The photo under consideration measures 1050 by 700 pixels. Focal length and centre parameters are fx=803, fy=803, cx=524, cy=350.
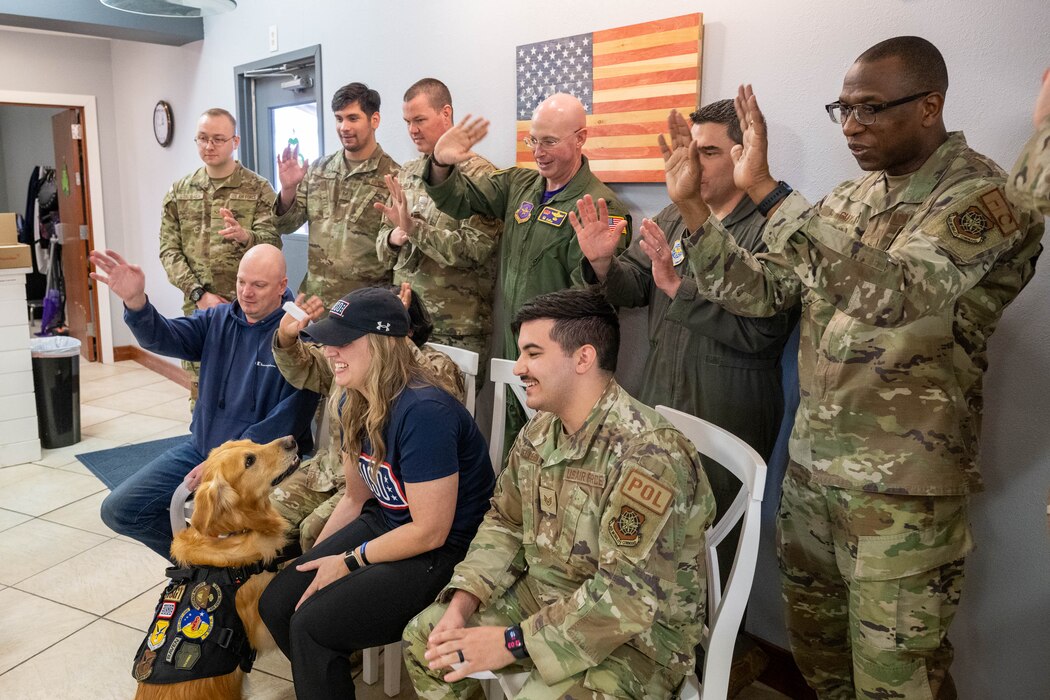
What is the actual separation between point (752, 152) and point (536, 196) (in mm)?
989

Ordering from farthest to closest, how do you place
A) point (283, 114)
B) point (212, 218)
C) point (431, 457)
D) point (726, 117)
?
point (283, 114), point (212, 218), point (726, 117), point (431, 457)

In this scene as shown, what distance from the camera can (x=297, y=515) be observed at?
237cm

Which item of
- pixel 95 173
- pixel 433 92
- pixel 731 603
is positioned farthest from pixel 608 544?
pixel 95 173

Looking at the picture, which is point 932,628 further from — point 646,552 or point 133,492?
point 133,492

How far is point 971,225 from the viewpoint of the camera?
1.40 m

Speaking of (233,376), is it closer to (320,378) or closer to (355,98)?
(320,378)

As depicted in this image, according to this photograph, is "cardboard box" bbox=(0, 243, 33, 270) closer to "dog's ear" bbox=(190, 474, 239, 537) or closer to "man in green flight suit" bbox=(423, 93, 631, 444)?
"man in green flight suit" bbox=(423, 93, 631, 444)

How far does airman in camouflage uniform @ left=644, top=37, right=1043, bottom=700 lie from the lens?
1.43 metres

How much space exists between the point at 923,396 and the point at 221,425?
6.65 ft

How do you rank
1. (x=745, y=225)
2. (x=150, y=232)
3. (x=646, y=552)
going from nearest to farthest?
(x=646, y=552) < (x=745, y=225) < (x=150, y=232)

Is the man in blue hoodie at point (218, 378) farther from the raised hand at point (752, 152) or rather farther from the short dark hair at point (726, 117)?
the raised hand at point (752, 152)

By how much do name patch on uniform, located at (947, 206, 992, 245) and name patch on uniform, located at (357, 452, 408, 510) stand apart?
1.27 meters

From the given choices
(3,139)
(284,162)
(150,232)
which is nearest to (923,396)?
(284,162)

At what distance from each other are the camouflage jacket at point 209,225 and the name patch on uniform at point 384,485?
6.36ft
